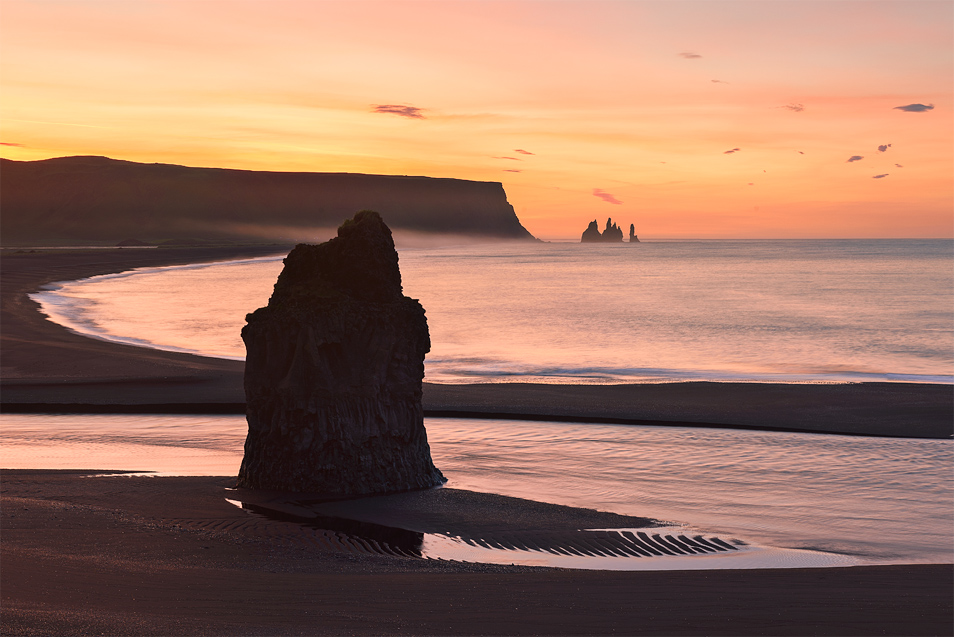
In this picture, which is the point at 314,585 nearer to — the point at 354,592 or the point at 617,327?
the point at 354,592

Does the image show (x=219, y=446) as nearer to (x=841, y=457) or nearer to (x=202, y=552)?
(x=202, y=552)

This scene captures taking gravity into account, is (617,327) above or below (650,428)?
above

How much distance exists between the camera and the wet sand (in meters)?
14.3

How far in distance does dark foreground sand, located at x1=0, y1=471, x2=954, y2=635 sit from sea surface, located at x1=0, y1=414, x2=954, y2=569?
0.93 m

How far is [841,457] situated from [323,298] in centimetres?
721

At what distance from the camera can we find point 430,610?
5.43 meters

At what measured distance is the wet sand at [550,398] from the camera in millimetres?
14305

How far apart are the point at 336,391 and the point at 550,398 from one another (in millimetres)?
7504

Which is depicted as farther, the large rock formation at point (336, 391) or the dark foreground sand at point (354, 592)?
the large rock formation at point (336, 391)

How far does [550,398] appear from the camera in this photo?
1612cm

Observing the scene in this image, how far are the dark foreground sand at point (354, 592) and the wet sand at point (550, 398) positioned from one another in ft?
23.5

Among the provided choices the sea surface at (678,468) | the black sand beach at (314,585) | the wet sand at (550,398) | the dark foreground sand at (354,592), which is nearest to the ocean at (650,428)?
the sea surface at (678,468)

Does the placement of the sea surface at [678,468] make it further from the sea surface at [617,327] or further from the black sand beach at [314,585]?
the sea surface at [617,327]

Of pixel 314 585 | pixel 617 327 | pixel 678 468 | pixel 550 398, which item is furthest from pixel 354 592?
pixel 617 327
